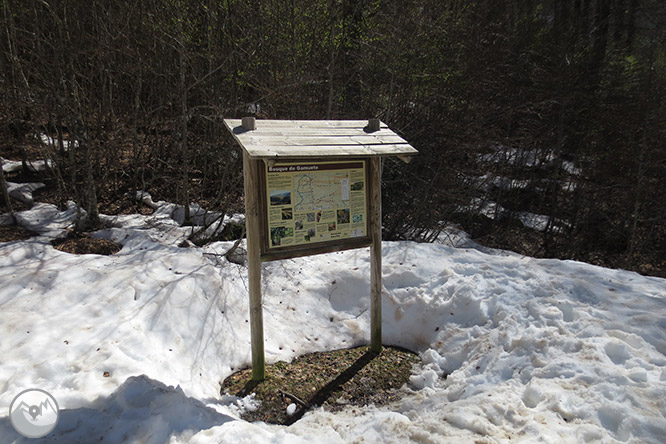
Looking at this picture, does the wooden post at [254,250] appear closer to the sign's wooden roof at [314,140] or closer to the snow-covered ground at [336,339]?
the sign's wooden roof at [314,140]

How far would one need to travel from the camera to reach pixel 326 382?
3.73 m

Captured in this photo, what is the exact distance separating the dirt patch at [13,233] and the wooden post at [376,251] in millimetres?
4799

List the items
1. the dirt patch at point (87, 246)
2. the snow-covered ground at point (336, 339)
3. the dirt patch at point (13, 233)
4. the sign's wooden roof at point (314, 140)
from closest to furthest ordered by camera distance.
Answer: the snow-covered ground at point (336, 339) → the sign's wooden roof at point (314, 140) → the dirt patch at point (87, 246) → the dirt patch at point (13, 233)

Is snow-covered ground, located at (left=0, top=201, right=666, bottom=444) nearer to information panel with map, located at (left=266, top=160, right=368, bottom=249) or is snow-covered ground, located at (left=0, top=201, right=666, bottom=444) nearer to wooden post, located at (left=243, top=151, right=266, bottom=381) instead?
wooden post, located at (left=243, top=151, right=266, bottom=381)

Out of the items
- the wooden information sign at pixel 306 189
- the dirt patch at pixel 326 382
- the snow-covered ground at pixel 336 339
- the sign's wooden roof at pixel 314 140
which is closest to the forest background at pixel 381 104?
the snow-covered ground at pixel 336 339

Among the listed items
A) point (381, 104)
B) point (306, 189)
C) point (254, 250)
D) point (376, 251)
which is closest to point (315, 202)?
point (306, 189)

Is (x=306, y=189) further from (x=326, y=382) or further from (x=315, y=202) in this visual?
(x=326, y=382)

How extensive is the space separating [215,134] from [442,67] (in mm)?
4778

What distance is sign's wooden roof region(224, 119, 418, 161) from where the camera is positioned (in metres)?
3.10

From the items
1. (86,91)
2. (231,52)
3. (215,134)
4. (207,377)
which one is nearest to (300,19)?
(231,52)

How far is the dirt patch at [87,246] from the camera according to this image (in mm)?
5250

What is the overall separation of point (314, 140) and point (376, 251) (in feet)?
4.22

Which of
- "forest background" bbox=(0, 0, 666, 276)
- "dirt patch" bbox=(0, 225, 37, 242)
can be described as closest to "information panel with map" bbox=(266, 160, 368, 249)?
"forest background" bbox=(0, 0, 666, 276)

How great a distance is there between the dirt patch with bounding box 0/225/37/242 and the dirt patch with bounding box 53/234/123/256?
21.3 inches
